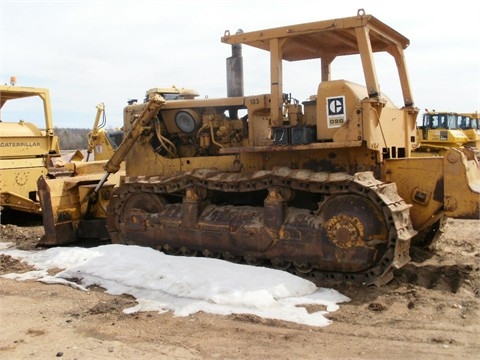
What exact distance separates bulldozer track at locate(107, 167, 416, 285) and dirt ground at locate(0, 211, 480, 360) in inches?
16.6

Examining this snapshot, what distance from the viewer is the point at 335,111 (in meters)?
5.98

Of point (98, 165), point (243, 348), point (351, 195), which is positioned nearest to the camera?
point (243, 348)

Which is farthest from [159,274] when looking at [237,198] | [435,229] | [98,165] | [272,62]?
[98,165]

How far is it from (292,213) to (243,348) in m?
2.30

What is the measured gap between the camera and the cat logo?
19.5ft

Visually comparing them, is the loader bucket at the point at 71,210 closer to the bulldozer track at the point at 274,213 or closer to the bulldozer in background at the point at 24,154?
the bulldozer track at the point at 274,213

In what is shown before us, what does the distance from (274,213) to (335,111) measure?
1.42 m

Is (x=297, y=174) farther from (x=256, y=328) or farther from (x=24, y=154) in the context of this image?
(x=24, y=154)

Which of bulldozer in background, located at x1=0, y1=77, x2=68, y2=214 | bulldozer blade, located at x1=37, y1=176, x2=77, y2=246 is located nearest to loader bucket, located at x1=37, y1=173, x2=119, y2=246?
bulldozer blade, located at x1=37, y1=176, x2=77, y2=246

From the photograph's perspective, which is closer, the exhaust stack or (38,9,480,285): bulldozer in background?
(38,9,480,285): bulldozer in background

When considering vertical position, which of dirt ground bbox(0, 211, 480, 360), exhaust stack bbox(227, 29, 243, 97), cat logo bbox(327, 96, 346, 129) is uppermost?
exhaust stack bbox(227, 29, 243, 97)

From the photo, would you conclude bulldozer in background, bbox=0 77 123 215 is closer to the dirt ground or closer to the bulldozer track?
the bulldozer track

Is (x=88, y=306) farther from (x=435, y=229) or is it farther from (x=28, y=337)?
(x=435, y=229)

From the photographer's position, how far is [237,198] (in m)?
7.09
